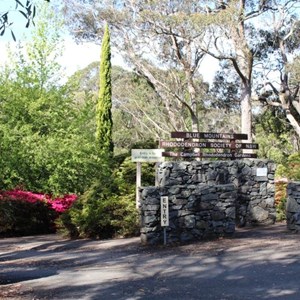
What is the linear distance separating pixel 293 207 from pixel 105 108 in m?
Result: 15.3

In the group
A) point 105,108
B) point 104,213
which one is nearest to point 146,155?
point 104,213

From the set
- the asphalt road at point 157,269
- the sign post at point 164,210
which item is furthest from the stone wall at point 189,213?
the asphalt road at point 157,269

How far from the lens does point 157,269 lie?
9.56m

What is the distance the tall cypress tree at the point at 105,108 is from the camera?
26.1 metres

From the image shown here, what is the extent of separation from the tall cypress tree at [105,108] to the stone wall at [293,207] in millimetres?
11434

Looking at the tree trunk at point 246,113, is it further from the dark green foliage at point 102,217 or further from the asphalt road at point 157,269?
the asphalt road at point 157,269

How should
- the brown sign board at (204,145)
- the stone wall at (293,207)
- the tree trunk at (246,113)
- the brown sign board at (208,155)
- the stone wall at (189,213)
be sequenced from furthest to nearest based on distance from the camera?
the tree trunk at (246,113) → the brown sign board at (208,155) → the brown sign board at (204,145) → the stone wall at (293,207) → the stone wall at (189,213)

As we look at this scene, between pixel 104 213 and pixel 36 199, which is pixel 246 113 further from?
pixel 104 213

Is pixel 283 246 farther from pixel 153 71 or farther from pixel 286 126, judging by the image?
pixel 286 126

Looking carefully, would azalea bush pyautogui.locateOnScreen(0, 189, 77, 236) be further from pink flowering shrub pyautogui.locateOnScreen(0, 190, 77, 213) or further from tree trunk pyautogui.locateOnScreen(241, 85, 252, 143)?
tree trunk pyautogui.locateOnScreen(241, 85, 252, 143)

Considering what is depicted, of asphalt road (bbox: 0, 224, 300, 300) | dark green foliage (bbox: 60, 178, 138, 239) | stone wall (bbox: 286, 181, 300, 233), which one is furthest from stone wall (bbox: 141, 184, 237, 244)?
dark green foliage (bbox: 60, 178, 138, 239)

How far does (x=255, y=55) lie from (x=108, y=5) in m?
8.87

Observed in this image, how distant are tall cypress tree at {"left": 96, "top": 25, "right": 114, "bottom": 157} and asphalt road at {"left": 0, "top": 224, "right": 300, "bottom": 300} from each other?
1201 centimetres

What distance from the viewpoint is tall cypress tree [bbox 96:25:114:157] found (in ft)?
85.7
